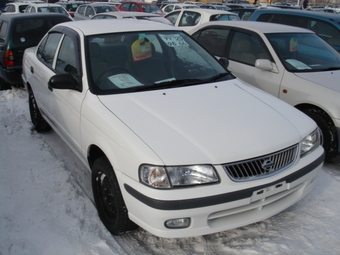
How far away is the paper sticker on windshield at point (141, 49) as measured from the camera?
3.85 metres

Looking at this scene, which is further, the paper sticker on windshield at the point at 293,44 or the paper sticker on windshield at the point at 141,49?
the paper sticker on windshield at the point at 293,44

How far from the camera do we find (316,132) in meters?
3.30

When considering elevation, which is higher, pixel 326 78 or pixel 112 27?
pixel 112 27

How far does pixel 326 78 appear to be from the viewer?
15.6 feet

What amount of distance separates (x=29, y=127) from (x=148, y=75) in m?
2.68

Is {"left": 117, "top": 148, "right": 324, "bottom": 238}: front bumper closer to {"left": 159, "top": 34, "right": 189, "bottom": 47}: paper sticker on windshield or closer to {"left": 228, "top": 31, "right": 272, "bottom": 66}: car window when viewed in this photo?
{"left": 159, "top": 34, "right": 189, "bottom": 47}: paper sticker on windshield

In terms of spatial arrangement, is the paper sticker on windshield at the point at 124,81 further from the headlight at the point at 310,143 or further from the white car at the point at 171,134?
the headlight at the point at 310,143

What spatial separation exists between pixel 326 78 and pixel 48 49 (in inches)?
142

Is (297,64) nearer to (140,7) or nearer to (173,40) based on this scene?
(173,40)

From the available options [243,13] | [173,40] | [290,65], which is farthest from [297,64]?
[243,13]

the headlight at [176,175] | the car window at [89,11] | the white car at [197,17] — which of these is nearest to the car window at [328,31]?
the white car at [197,17]

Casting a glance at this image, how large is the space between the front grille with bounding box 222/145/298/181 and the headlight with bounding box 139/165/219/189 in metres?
0.14

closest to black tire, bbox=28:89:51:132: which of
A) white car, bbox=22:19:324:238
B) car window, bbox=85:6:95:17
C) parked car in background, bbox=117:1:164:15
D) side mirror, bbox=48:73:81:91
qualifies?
white car, bbox=22:19:324:238

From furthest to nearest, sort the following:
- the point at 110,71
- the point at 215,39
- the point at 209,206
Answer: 1. the point at 215,39
2. the point at 110,71
3. the point at 209,206
